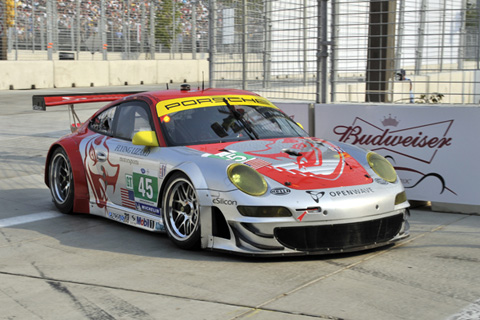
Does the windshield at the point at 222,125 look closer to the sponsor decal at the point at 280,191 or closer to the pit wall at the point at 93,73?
the sponsor decal at the point at 280,191

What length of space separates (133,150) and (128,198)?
1.41 ft

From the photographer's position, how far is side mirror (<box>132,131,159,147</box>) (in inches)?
231

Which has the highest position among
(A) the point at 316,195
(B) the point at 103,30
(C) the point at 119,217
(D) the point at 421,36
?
(B) the point at 103,30

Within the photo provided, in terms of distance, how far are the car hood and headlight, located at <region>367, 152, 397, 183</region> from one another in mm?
147

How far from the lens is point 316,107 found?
7883 millimetres

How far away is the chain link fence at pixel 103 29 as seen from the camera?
982 inches

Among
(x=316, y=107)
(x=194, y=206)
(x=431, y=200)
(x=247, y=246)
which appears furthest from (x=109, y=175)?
(x=431, y=200)

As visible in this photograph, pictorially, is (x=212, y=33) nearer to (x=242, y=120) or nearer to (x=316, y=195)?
(x=242, y=120)

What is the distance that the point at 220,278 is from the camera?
4668 mm

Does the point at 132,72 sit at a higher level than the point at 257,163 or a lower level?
higher

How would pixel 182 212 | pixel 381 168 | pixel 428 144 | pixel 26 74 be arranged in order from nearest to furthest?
pixel 182 212 → pixel 381 168 → pixel 428 144 → pixel 26 74

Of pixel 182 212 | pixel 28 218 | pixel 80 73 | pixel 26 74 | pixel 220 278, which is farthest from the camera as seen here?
pixel 80 73

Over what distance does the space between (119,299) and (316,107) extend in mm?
4207

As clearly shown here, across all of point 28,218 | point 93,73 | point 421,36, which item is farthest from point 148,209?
point 93,73
